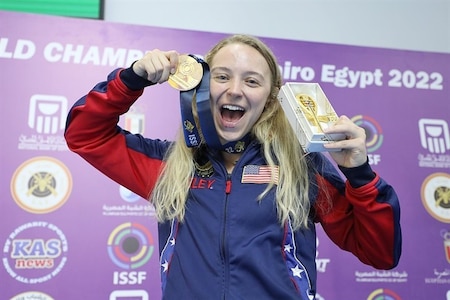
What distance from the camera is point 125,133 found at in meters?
1.04

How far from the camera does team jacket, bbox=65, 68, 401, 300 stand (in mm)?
847

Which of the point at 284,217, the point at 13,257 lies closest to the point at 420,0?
the point at 284,217

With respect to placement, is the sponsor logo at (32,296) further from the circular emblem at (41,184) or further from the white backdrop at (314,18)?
the white backdrop at (314,18)

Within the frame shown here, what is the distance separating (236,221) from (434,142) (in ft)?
4.75

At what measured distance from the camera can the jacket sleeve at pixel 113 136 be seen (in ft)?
3.17

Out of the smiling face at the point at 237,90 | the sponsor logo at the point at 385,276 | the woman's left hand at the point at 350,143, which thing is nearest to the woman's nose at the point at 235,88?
the smiling face at the point at 237,90

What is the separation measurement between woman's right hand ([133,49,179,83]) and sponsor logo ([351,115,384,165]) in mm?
1188

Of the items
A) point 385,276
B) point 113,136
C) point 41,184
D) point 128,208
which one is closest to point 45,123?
point 41,184

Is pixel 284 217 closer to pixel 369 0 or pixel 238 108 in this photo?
pixel 238 108

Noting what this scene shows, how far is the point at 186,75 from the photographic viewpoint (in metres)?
0.95

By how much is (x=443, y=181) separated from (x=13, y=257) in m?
1.74

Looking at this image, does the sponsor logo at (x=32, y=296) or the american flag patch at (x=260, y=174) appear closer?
the american flag patch at (x=260, y=174)

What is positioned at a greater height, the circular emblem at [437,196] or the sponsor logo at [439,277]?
the circular emblem at [437,196]

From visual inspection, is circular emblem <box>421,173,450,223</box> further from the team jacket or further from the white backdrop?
the team jacket
